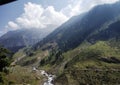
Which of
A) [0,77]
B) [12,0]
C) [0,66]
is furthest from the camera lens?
[0,77]

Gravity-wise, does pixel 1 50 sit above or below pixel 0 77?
above

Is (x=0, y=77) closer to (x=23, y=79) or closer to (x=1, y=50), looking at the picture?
(x=1, y=50)

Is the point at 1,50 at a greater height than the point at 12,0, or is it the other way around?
the point at 1,50

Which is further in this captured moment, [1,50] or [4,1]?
[1,50]

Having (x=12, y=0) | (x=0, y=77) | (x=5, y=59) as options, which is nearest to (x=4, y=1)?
(x=12, y=0)

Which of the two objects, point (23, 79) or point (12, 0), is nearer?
point (12, 0)

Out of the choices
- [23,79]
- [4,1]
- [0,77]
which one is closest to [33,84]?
[23,79]

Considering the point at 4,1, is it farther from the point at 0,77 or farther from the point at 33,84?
the point at 33,84

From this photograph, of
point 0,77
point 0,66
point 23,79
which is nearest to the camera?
point 0,66

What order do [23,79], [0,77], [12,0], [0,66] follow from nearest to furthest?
[12,0] → [0,66] → [0,77] → [23,79]
